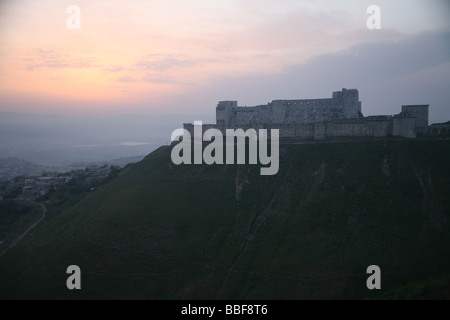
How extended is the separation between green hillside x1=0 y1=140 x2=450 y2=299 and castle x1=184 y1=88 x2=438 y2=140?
6.25 m

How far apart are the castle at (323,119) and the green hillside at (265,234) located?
6254 millimetres

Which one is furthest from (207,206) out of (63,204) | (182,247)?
(63,204)

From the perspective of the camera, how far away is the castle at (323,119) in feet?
230

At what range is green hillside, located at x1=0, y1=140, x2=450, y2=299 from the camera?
4291 centimetres

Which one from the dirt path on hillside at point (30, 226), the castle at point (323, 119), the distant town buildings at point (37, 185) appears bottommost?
the dirt path on hillside at point (30, 226)

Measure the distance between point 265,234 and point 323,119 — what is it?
36.9 m

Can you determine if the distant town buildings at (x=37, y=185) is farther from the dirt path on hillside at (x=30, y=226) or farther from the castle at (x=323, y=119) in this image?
the castle at (x=323, y=119)

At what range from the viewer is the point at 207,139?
81.8m

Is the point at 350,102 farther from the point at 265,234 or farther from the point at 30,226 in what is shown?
the point at 30,226

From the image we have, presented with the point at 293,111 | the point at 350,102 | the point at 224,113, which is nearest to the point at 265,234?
the point at 293,111

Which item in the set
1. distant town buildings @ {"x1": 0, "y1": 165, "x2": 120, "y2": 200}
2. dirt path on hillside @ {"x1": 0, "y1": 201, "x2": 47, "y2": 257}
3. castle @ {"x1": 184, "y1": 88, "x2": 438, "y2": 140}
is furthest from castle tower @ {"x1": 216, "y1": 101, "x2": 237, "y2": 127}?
dirt path on hillside @ {"x1": 0, "y1": 201, "x2": 47, "y2": 257}

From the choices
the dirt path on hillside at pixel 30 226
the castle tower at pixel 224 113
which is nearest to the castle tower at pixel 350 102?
the castle tower at pixel 224 113

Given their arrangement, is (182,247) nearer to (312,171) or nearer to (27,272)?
(27,272)
